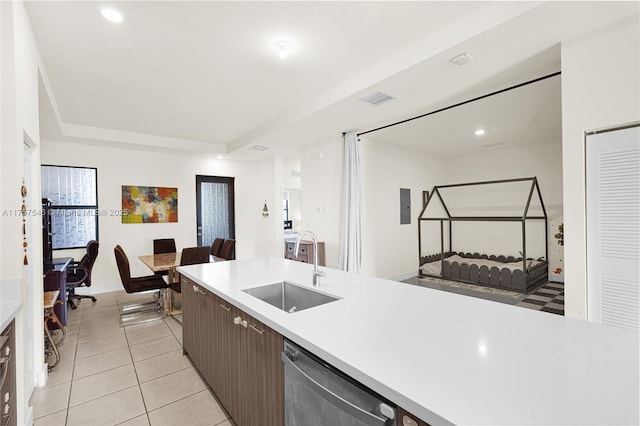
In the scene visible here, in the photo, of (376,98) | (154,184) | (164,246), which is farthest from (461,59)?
(154,184)

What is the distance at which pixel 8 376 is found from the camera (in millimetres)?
1391

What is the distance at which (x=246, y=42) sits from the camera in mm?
2564

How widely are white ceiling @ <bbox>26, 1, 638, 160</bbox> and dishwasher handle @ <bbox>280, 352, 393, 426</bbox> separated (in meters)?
2.37

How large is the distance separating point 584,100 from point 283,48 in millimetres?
2387

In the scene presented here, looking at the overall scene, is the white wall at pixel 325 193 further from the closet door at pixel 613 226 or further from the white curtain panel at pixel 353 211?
the closet door at pixel 613 226

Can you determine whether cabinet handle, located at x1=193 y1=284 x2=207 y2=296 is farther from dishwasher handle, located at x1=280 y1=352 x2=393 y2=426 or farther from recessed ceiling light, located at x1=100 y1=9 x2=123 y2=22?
recessed ceiling light, located at x1=100 y1=9 x2=123 y2=22

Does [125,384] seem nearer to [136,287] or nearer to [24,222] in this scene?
[24,222]

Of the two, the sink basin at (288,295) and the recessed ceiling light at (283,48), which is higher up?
the recessed ceiling light at (283,48)

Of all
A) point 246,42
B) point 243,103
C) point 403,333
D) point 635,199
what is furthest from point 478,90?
point 403,333

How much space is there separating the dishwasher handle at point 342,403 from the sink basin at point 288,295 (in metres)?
0.68

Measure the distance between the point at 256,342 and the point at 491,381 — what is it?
1027mm

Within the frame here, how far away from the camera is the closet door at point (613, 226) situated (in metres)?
1.92

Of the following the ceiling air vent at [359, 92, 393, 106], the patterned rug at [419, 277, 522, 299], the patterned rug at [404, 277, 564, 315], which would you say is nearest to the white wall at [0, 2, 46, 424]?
the ceiling air vent at [359, 92, 393, 106]

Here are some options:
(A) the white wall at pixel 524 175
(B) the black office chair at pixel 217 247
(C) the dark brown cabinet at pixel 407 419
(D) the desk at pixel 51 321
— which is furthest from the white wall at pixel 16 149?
(A) the white wall at pixel 524 175
